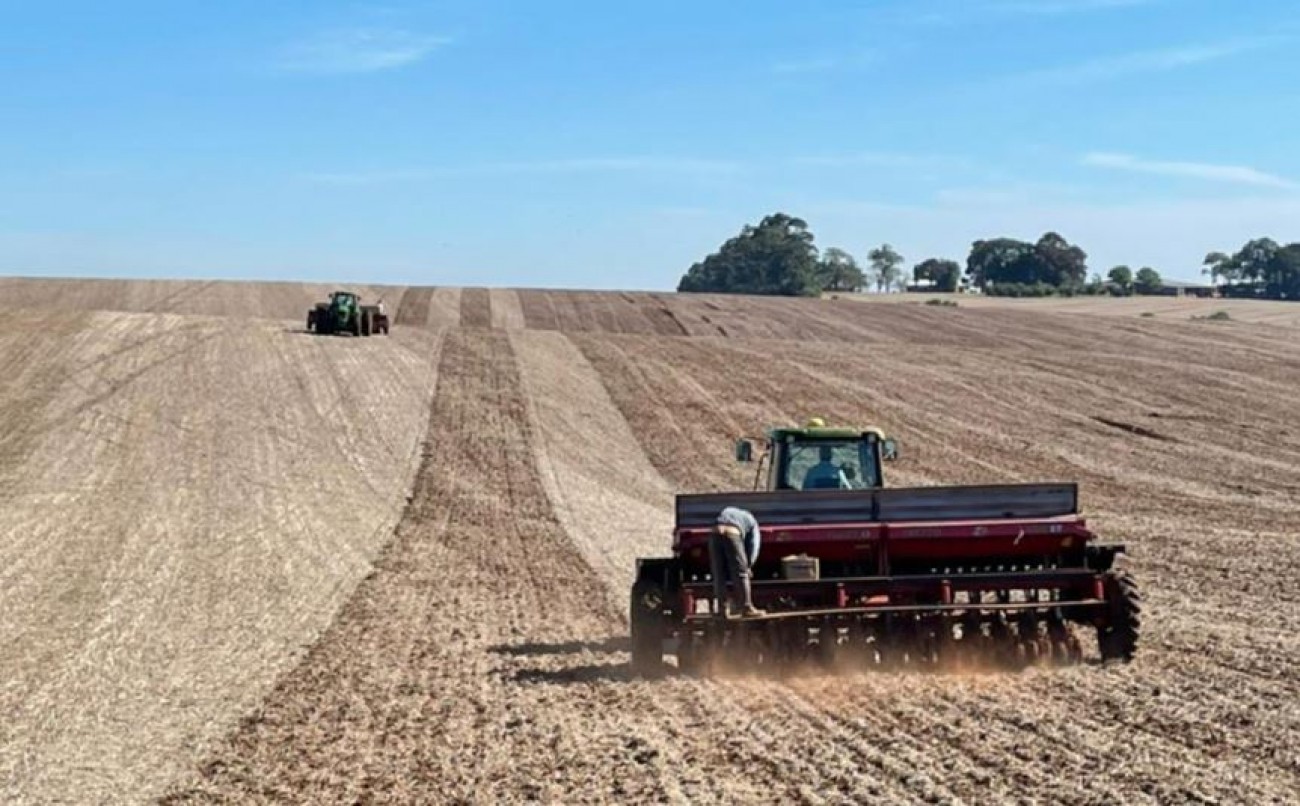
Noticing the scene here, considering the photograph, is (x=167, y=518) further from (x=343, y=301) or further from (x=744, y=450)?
(x=343, y=301)

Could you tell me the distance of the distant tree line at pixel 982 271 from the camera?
12338 centimetres

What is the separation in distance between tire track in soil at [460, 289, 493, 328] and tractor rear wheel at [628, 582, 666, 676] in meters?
48.4

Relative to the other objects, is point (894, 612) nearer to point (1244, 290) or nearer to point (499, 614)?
point (499, 614)

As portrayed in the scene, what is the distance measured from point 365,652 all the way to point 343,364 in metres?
31.5

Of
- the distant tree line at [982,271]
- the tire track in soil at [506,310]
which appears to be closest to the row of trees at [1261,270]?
the distant tree line at [982,271]

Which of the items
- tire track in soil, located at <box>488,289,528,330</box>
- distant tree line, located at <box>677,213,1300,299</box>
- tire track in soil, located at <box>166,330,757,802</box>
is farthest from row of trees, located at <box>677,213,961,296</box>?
tire track in soil, located at <box>166,330,757,802</box>

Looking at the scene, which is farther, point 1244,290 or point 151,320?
point 1244,290

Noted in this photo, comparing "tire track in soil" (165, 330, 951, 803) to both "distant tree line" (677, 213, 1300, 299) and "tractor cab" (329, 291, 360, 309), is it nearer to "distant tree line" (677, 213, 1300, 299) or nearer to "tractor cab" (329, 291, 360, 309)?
"tractor cab" (329, 291, 360, 309)

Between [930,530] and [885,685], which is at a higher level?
[930,530]

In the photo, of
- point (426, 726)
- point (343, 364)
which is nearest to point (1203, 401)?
point (343, 364)

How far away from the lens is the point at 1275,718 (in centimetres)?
1203

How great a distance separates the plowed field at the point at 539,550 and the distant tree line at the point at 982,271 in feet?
189

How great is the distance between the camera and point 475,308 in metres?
68.3

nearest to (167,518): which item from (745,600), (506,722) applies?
(745,600)
